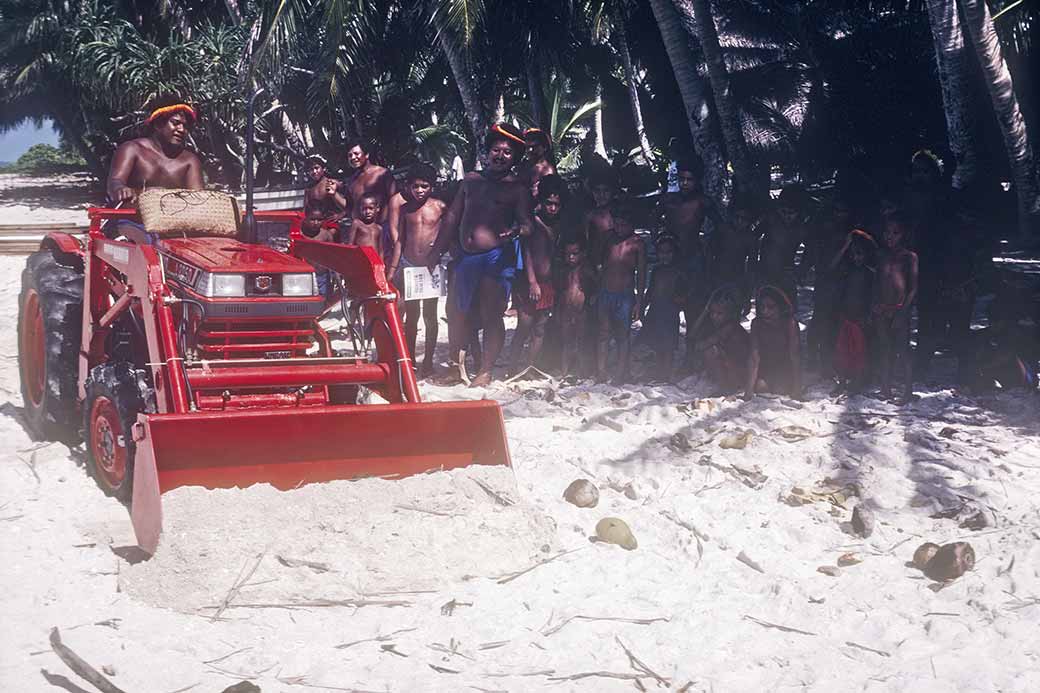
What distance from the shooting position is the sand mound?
470cm

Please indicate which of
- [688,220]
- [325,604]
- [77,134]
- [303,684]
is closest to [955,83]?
[688,220]

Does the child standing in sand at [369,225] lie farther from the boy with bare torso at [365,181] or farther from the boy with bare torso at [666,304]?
the boy with bare torso at [666,304]

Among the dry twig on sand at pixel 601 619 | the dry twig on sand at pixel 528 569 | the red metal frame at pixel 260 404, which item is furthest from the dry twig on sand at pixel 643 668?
the red metal frame at pixel 260 404

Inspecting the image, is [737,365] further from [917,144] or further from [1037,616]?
[917,144]

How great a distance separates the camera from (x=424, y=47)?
17922 millimetres

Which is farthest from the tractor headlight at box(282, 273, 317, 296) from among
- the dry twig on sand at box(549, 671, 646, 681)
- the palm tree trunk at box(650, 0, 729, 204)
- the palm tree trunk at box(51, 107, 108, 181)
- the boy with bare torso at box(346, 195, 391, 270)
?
the palm tree trunk at box(51, 107, 108, 181)

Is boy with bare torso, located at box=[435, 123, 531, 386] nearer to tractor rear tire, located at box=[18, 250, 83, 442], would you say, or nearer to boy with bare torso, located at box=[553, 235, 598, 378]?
boy with bare torso, located at box=[553, 235, 598, 378]

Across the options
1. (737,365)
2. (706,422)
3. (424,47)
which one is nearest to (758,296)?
(737,365)

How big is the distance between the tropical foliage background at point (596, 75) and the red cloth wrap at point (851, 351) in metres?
3.50

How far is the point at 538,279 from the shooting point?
8.61 metres

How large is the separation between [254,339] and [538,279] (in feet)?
10.2

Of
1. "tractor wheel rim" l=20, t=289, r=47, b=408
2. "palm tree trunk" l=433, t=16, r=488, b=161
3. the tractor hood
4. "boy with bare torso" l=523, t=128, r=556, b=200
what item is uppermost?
"palm tree trunk" l=433, t=16, r=488, b=161

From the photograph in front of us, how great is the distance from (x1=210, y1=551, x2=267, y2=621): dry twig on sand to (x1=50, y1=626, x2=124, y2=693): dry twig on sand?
567 mm

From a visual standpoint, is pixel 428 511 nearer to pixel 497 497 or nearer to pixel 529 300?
pixel 497 497
